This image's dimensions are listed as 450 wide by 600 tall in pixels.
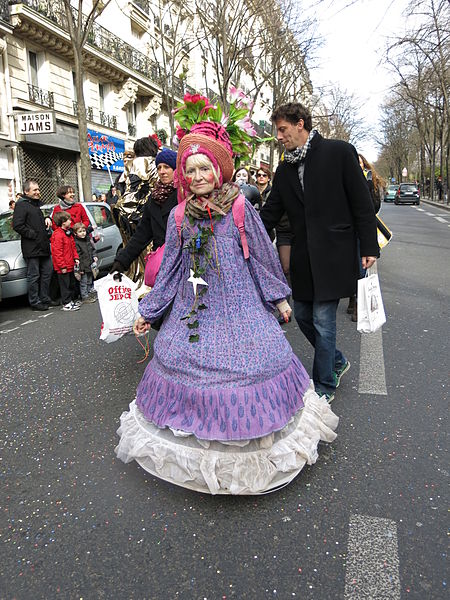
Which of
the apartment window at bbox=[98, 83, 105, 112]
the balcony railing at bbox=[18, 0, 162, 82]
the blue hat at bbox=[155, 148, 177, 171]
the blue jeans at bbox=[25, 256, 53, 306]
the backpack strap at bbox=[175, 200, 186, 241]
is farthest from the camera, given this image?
the apartment window at bbox=[98, 83, 105, 112]

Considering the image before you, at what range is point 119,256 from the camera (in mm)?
3539

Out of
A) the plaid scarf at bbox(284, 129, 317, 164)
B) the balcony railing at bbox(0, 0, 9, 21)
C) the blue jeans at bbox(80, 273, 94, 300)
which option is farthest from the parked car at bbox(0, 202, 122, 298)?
the balcony railing at bbox(0, 0, 9, 21)

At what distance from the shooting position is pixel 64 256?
7.28m

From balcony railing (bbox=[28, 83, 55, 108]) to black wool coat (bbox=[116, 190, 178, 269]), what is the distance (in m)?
16.7

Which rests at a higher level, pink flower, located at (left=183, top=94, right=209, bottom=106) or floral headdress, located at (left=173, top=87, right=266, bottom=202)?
pink flower, located at (left=183, top=94, right=209, bottom=106)

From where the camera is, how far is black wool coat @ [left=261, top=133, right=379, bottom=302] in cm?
302

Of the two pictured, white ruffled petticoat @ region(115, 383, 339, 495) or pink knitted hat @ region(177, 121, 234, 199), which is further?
pink knitted hat @ region(177, 121, 234, 199)

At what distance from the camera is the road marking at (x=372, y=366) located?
371 centimetres

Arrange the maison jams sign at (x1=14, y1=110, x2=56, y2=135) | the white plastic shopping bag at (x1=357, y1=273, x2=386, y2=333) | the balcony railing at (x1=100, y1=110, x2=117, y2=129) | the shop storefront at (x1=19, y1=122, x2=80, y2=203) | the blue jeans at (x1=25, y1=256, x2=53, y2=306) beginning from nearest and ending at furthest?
the white plastic shopping bag at (x1=357, y1=273, x2=386, y2=333), the blue jeans at (x1=25, y1=256, x2=53, y2=306), the maison jams sign at (x1=14, y1=110, x2=56, y2=135), the shop storefront at (x1=19, y1=122, x2=80, y2=203), the balcony railing at (x1=100, y1=110, x2=117, y2=129)

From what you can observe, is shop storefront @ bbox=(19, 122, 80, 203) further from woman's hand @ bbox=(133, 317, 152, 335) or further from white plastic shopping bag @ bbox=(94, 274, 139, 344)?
woman's hand @ bbox=(133, 317, 152, 335)

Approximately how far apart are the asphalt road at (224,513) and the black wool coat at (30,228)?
3448 mm

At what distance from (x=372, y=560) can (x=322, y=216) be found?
6.20 feet

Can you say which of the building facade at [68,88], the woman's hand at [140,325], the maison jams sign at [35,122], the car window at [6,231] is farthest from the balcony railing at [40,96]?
the woman's hand at [140,325]

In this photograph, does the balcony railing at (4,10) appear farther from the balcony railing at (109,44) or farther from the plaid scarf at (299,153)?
the plaid scarf at (299,153)
